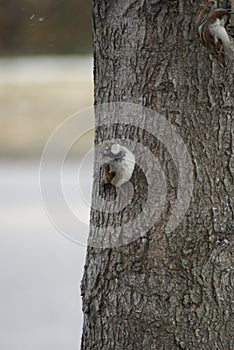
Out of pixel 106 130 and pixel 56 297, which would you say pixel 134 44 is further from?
pixel 56 297

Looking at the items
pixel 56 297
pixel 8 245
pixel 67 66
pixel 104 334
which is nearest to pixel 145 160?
pixel 104 334

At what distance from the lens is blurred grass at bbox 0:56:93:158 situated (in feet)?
34.8

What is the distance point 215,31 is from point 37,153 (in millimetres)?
7960

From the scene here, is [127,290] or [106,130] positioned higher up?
[106,130]

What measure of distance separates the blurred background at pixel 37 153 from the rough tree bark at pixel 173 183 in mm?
950

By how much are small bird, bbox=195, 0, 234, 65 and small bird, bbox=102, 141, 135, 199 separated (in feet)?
1.29

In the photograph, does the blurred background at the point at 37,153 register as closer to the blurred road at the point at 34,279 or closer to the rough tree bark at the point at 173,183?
the blurred road at the point at 34,279

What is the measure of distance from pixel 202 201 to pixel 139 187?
194mm

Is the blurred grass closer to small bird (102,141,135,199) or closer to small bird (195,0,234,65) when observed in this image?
small bird (102,141,135,199)

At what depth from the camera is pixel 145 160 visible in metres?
2.46

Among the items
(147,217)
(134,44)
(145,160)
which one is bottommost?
(147,217)

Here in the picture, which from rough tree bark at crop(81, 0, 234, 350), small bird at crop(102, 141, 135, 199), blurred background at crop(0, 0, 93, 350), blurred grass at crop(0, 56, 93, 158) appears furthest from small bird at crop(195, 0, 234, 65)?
blurred grass at crop(0, 56, 93, 158)

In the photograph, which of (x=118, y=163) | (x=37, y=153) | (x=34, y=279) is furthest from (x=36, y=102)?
(x=118, y=163)

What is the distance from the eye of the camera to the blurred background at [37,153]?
479 centimetres
